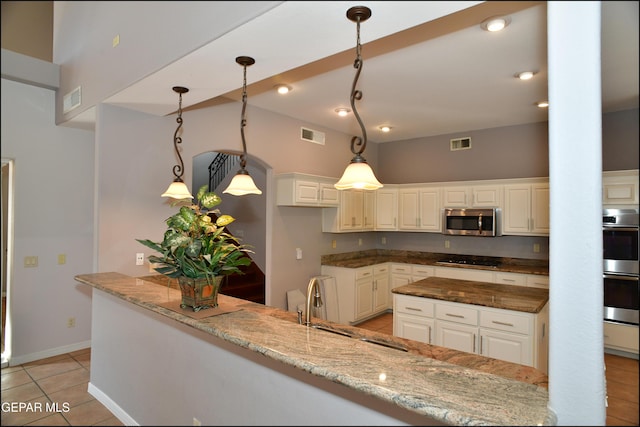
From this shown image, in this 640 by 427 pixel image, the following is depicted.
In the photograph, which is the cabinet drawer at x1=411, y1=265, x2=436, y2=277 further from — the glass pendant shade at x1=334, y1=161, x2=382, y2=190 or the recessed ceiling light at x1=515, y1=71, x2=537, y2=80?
the glass pendant shade at x1=334, y1=161, x2=382, y2=190

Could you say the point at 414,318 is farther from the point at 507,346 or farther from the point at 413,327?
the point at 507,346

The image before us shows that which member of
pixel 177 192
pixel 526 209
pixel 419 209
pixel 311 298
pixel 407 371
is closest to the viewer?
pixel 407 371

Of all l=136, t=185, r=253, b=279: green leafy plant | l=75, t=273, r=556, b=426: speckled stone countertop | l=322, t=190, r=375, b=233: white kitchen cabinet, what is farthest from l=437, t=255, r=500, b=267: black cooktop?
l=136, t=185, r=253, b=279: green leafy plant

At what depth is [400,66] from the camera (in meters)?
3.22

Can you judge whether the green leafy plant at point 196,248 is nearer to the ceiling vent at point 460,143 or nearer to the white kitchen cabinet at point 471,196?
the white kitchen cabinet at point 471,196

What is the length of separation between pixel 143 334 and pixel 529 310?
281 centimetres

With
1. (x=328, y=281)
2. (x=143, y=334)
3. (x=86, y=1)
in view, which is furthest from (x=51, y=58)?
(x=328, y=281)

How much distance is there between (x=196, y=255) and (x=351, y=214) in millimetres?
3702

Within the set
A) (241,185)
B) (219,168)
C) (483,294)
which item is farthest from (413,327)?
(219,168)

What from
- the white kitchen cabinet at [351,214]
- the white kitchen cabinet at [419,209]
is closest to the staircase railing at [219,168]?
the white kitchen cabinet at [351,214]

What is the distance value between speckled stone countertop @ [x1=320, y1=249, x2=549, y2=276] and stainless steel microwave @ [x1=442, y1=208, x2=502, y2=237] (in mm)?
478

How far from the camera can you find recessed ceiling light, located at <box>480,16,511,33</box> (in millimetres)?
2438

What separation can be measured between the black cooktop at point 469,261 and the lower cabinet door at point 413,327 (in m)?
2.35

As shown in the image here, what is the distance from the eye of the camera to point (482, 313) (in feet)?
9.86
